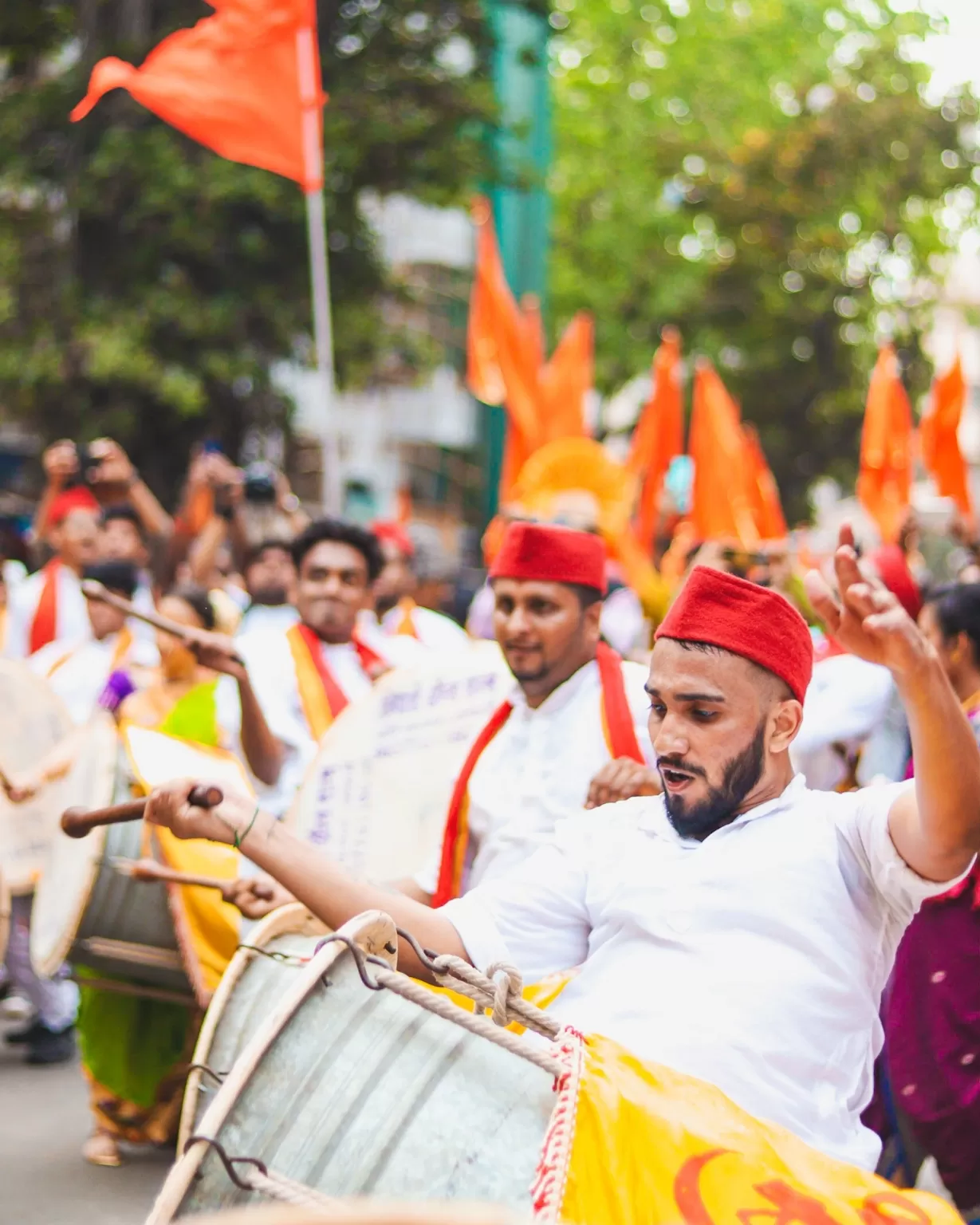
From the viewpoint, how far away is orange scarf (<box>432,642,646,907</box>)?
3881 millimetres

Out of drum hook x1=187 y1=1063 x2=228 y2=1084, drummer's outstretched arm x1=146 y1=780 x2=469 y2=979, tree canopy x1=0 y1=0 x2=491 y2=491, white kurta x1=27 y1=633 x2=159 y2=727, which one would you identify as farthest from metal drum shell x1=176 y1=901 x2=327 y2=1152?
tree canopy x1=0 y1=0 x2=491 y2=491

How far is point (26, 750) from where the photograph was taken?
5992mm

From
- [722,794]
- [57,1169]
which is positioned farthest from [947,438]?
[722,794]

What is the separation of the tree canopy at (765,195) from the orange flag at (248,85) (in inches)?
643

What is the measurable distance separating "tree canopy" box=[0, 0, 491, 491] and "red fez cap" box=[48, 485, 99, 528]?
17.6 feet

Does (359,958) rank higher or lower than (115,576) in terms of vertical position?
higher

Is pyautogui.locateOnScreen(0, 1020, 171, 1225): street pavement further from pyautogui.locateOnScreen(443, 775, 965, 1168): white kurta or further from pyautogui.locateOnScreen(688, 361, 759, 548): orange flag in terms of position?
pyautogui.locateOnScreen(688, 361, 759, 548): orange flag

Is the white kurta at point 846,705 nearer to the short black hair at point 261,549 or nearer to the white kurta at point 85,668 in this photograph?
the short black hair at point 261,549

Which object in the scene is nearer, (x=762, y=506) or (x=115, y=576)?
(x=115, y=576)

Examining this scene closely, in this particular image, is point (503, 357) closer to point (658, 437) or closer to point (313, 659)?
point (658, 437)

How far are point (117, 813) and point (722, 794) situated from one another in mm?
1006

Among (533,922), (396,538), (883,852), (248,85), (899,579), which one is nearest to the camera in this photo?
(883,852)

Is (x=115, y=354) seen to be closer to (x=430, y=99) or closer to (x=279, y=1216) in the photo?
(x=430, y=99)

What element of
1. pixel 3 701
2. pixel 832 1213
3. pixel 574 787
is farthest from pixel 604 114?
pixel 832 1213
